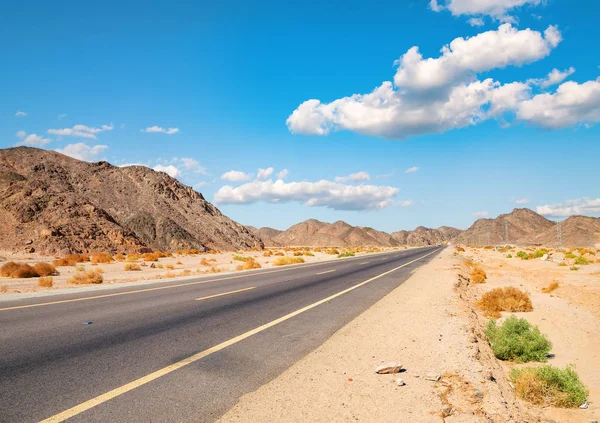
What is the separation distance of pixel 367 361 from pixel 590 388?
3.64 m

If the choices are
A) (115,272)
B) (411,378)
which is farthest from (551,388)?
Answer: (115,272)

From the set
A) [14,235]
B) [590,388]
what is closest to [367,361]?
[590,388]

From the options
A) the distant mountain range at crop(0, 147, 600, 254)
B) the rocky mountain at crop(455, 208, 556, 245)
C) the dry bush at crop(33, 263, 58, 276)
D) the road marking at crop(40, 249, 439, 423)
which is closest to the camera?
the road marking at crop(40, 249, 439, 423)

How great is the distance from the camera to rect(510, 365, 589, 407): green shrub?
5.09 m

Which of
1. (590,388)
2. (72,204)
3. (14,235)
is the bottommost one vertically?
(590,388)

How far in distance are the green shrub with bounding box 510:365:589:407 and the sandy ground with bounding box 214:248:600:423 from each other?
0.49 ft

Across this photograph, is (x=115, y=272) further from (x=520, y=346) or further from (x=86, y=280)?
(x=520, y=346)

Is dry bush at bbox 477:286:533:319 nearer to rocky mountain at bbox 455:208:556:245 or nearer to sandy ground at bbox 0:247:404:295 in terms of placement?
sandy ground at bbox 0:247:404:295

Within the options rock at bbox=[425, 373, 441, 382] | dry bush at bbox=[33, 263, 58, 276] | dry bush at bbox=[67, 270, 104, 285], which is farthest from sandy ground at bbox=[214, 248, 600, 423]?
dry bush at bbox=[33, 263, 58, 276]

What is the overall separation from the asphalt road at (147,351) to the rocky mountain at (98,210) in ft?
133

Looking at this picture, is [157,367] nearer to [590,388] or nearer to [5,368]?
[5,368]

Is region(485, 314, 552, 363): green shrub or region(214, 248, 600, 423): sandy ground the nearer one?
region(214, 248, 600, 423): sandy ground

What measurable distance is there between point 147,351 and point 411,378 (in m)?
4.10

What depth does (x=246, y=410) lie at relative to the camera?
406 cm
